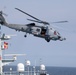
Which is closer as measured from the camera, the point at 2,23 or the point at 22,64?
the point at 2,23

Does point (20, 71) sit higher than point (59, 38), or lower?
lower

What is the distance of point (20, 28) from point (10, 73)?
28.2ft

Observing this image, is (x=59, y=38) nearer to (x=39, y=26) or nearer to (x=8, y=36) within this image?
(x=39, y=26)

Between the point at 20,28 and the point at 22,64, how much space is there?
31.2 feet

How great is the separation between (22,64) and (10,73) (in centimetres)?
400

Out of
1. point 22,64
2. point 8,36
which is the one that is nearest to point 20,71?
point 22,64

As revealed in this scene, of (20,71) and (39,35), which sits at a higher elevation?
(39,35)

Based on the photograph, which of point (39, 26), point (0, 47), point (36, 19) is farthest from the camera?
point (0, 47)

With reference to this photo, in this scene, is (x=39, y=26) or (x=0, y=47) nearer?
(x=39, y=26)

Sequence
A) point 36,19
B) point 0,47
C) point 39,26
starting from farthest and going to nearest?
1. point 0,47
2. point 39,26
3. point 36,19

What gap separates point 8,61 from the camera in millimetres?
67688

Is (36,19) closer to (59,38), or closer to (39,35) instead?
(39,35)

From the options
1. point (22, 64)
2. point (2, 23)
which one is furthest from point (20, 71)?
point (2, 23)

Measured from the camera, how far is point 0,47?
65.9 metres
